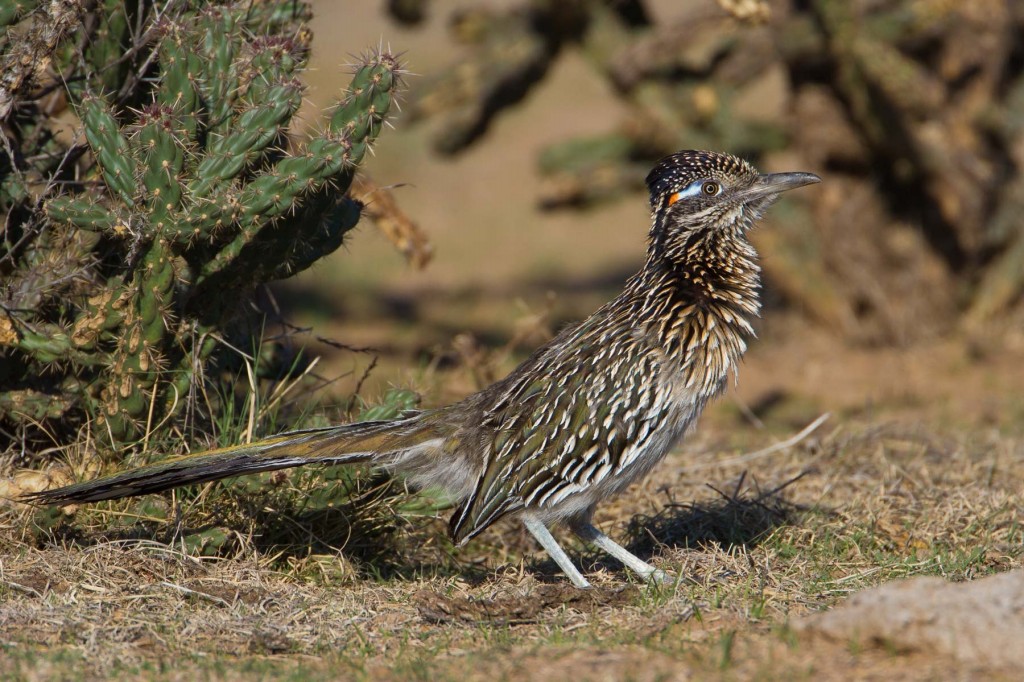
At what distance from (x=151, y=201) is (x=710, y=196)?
7.99 feet

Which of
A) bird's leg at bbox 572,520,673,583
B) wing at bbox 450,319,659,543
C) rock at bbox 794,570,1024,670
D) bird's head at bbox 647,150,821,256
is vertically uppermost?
bird's head at bbox 647,150,821,256

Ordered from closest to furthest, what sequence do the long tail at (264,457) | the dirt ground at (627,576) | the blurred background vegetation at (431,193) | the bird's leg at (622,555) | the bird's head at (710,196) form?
the dirt ground at (627,576) → the long tail at (264,457) → the bird's leg at (622,555) → the blurred background vegetation at (431,193) → the bird's head at (710,196)

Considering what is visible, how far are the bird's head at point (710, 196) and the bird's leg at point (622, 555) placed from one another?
131 cm

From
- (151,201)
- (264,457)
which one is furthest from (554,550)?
(151,201)

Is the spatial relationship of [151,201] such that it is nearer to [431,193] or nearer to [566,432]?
[566,432]

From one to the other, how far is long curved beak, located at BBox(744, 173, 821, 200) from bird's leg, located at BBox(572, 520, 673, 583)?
5.43 ft

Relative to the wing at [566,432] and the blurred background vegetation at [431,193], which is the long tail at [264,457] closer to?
the wing at [566,432]

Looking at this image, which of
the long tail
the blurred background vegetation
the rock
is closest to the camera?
the rock

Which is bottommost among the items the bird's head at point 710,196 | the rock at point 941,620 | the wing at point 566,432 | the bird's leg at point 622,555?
the bird's leg at point 622,555

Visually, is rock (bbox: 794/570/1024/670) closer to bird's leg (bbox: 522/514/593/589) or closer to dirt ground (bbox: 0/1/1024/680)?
dirt ground (bbox: 0/1/1024/680)

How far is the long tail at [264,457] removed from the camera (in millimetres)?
4883

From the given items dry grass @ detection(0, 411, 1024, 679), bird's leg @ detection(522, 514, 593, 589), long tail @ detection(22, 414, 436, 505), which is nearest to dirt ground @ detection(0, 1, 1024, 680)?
dry grass @ detection(0, 411, 1024, 679)

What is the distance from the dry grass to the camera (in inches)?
165

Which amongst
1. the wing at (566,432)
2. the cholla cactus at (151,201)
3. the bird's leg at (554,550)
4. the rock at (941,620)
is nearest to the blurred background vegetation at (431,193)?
the cholla cactus at (151,201)
